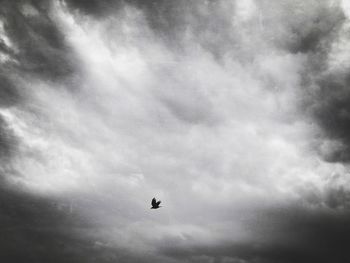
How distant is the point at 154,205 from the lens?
162ft

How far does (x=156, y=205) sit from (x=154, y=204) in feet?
1.22

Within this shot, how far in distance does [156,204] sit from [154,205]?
0.38 m

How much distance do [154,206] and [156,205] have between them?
37cm

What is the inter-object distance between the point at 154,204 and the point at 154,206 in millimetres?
324

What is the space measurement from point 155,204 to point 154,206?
38 centimetres

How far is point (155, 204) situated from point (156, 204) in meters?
0.32

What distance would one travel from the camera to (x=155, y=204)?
4950 centimetres

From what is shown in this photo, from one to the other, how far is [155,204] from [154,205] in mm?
289

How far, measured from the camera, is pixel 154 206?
49.3 meters

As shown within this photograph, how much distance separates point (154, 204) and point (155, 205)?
0.24 metres

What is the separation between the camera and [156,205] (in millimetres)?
49375

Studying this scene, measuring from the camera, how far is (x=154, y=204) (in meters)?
49.4

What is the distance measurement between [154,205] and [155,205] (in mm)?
224

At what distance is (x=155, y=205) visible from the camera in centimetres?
4944
